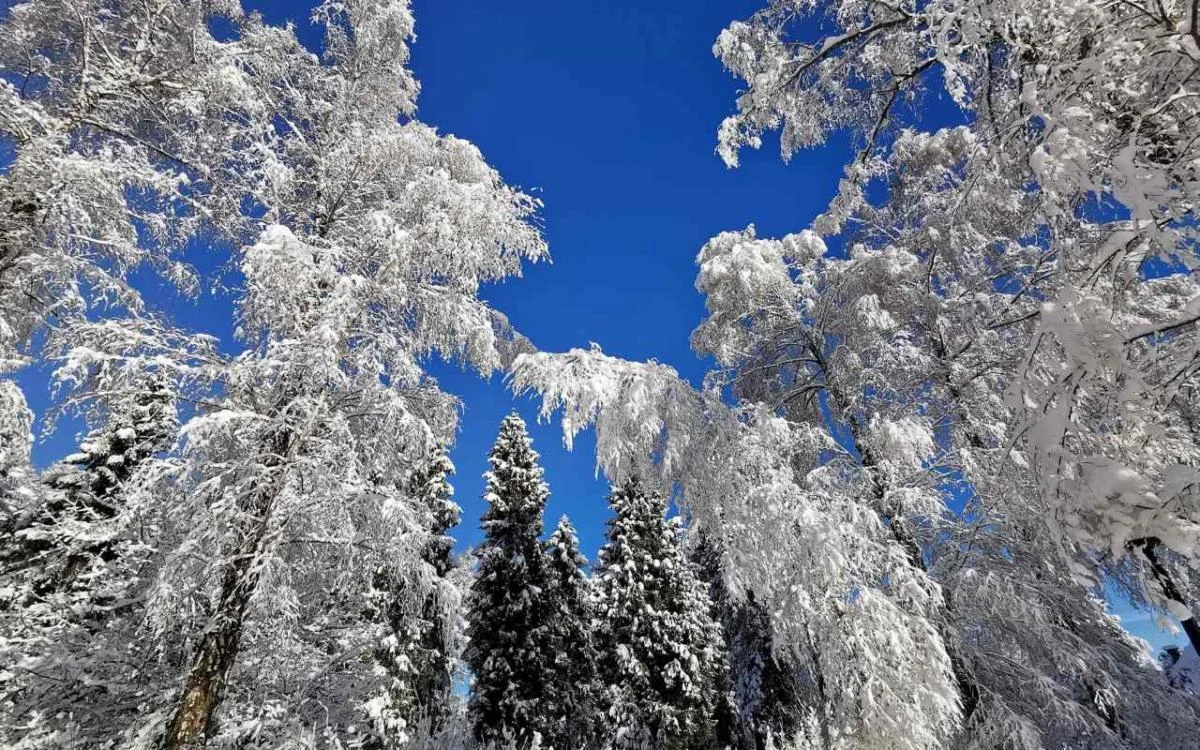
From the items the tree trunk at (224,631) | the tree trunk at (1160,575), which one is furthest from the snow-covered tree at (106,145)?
the tree trunk at (1160,575)

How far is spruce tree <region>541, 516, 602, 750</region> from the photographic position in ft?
51.8

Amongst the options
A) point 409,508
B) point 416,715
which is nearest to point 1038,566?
point 409,508

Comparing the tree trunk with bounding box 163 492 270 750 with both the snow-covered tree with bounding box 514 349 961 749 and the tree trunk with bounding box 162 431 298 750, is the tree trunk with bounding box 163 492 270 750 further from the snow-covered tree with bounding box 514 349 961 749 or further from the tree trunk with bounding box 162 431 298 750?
the snow-covered tree with bounding box 514 349 961 749

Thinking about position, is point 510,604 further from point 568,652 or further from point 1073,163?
point 1073,163

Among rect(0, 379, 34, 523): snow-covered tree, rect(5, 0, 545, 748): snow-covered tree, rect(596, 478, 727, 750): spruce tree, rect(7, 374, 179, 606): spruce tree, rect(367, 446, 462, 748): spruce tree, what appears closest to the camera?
rect(5, 0, 545, 748): snow-covered tree

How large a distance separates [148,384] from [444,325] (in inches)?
105

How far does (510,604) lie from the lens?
1630 cm

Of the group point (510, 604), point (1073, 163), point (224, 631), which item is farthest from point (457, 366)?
point (510, 604)

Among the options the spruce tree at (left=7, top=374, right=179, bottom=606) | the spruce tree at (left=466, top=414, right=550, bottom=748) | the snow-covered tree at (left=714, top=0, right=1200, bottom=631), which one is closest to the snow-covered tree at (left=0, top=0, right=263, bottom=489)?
the spruce tree at (left=7, top=374, right=179, bottom=606)

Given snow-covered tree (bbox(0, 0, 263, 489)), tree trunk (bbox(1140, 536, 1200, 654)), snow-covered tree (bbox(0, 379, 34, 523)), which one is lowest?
tree trunk (bbox(1140, 536, 1200, 654))

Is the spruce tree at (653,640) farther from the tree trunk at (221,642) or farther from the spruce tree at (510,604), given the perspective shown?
the tree trunk at (221,642)

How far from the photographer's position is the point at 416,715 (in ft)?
47.8

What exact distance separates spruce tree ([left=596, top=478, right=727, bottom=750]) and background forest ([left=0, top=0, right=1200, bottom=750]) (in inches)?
468

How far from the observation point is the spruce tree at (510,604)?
15.3 m
